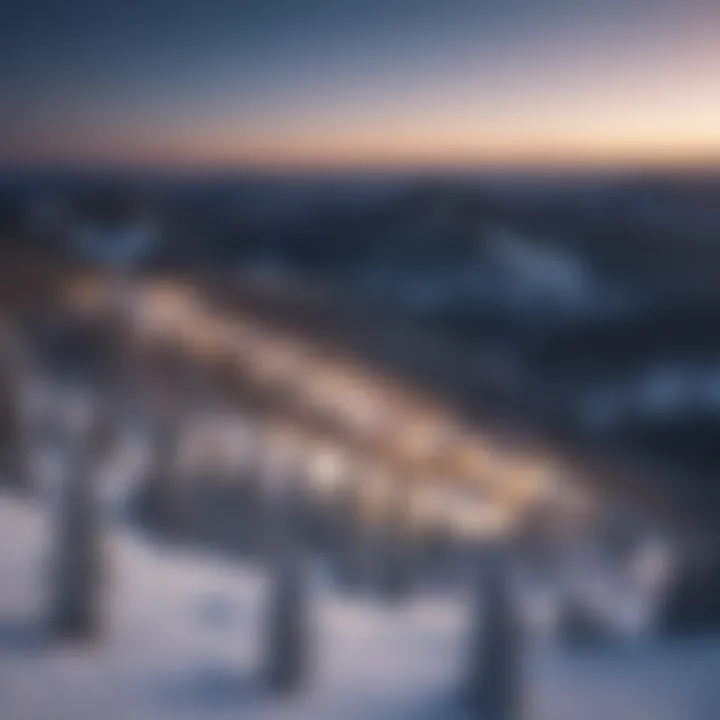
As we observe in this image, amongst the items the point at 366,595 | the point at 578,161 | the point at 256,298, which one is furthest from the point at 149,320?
the point at 578,161

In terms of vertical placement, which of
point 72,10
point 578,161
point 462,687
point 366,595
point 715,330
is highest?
point 72,10

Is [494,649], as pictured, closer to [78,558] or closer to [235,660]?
[235,660]

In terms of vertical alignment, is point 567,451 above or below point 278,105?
below

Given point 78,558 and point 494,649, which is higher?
point 78,558

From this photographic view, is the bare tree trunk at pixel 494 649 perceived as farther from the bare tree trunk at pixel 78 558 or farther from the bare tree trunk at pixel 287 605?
the bare tree trunk at pixel 78 558

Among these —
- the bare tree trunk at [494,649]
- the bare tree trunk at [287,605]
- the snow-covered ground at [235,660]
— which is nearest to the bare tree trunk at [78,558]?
the snow-covered ground at [235,660]

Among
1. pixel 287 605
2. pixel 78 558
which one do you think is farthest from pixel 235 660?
pixel 78 558

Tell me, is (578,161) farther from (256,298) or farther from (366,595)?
(366,595)
